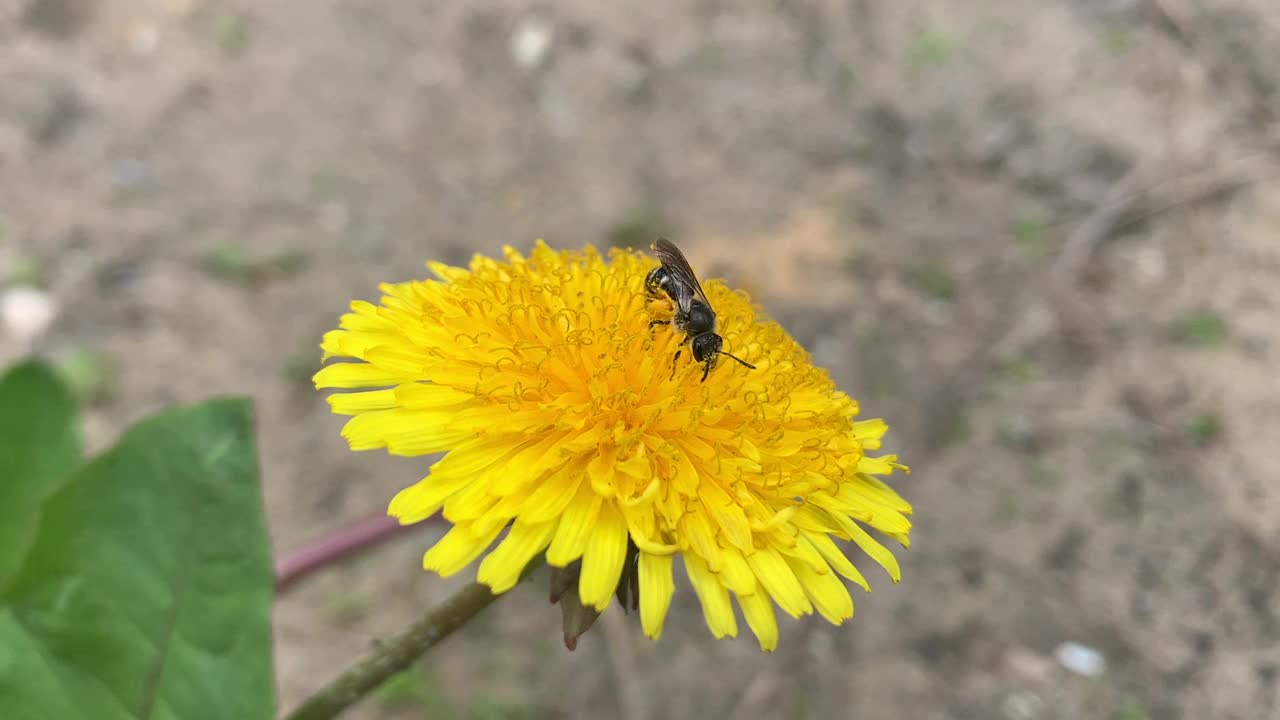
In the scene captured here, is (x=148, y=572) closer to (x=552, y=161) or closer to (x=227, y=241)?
(x=227, y=241)

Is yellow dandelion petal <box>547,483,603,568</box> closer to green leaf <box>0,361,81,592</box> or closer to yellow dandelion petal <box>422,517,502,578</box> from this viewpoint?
yellow dandelion petal <box>422,517,502,578</box>

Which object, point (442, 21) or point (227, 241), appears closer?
point (227, 241)

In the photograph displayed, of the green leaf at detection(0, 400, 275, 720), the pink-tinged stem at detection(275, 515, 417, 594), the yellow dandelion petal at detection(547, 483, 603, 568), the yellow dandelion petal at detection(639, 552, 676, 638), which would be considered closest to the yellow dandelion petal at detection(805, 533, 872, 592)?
the yellow dandelion petal at detection(639, 552, 676, 638)

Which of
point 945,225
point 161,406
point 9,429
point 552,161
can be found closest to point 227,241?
point 161,406

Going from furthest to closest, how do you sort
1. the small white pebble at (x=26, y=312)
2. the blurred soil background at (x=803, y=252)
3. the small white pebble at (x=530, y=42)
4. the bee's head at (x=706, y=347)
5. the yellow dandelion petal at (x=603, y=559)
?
the small white pebble at (x=530, y=42) → the small white pebble at (x=26, y=312) → the blurred soil background at (x=803, y=252) → the bee's head at (x=706, y=347) → the yellow dandelion petal at (x=603, y=559)

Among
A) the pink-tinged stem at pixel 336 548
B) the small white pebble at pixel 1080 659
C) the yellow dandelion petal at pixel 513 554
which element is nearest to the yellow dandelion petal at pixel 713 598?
the yellow dandelion petal at pixel 513 554

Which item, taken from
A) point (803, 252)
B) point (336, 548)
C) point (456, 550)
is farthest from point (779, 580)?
point (803, 252)

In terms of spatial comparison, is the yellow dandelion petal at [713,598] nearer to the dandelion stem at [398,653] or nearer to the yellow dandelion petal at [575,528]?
the yellow dandelion petal at [575,528]
